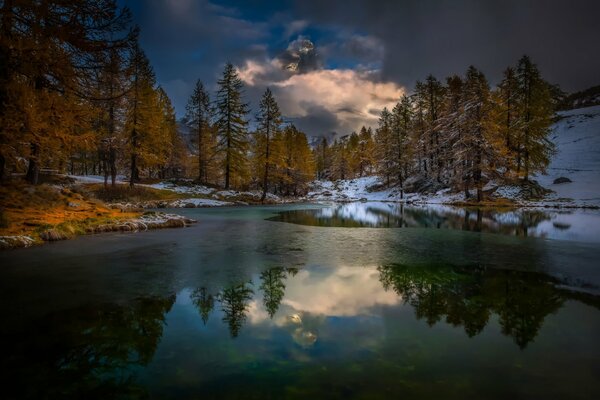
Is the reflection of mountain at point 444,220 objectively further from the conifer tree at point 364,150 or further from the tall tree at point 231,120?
the conifer tree at point 364,150

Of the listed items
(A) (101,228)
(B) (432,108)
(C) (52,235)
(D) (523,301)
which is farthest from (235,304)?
(B) (432,108)

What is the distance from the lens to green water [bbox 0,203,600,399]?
353cm

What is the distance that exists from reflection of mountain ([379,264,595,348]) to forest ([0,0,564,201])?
10.1 m

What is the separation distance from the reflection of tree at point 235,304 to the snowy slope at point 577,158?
35096mm

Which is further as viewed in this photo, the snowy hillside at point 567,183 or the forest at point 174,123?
the snowy hillside at point 567,183

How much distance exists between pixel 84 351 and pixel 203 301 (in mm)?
2255

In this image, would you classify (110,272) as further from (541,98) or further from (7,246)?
(541,98)

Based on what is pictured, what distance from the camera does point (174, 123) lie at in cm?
5291

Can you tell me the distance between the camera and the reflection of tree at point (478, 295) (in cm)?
518

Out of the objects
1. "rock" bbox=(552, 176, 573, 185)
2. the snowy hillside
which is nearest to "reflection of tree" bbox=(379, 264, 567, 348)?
the snowy hillside

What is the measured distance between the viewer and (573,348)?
4340 millimetres

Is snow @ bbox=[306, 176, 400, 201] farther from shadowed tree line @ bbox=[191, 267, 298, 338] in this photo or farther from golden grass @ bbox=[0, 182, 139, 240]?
shadowed tree line @ bbox=[191, 267, 298, 338]

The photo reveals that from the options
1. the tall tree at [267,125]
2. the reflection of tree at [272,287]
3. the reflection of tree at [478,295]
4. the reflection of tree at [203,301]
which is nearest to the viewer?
the reflection of tree at [478,295]

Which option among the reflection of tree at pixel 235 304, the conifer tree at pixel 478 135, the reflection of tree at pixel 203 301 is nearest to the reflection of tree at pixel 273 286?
the reflection of tree at pixel 235 304
